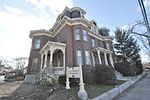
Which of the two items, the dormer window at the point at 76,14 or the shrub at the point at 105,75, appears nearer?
the shrub at the point at 105,75

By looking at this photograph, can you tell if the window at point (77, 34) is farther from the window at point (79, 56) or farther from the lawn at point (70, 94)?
the lawn at point (70, 94)

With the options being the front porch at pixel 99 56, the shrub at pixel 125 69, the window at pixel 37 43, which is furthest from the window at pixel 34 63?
the shrub at pixel 125 69

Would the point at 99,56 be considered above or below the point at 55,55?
below

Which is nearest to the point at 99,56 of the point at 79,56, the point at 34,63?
the point at 79,56

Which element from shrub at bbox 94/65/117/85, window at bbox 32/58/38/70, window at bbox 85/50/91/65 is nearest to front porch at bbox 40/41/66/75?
window at bbox 32/58/38/70

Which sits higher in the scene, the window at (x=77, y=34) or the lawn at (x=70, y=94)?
the window at (x=77, y=34)

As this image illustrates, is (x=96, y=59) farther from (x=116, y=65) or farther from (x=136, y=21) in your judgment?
(x=136, y=21)

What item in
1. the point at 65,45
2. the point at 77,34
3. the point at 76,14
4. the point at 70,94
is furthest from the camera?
the point at 76,14

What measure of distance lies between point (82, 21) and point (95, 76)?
946cm

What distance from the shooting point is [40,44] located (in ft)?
62.9

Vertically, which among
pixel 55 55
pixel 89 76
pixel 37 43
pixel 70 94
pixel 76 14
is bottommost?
pixel 70 94

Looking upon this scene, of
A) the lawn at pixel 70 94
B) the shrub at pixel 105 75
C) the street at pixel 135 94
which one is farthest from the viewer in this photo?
the shrub at pixel 105 75

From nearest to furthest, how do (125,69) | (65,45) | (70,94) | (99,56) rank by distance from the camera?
(70,94)
(65,45)
(99,56)
(125,69)

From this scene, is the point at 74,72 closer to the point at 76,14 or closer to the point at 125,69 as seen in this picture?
the point at 76,14
